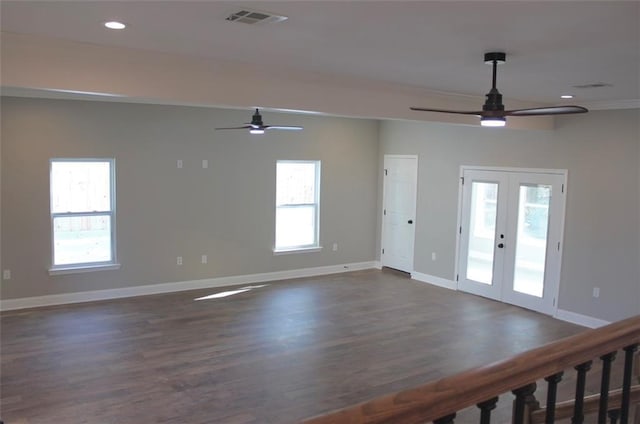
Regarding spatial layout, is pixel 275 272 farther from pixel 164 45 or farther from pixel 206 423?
pixel 164 45

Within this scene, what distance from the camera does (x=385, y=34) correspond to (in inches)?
128

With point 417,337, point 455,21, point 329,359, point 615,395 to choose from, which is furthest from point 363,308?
point 615,395

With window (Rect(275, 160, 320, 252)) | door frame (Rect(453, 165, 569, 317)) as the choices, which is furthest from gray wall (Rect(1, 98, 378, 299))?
door frame (Rect(453, 165, 569, 317))

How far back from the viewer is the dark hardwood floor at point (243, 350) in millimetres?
4375

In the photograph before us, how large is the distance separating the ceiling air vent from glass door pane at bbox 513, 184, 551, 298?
539cm

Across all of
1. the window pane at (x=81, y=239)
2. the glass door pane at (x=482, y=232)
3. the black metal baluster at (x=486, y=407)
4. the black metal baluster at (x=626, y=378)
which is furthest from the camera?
the glass door pane at (x=482, y=232)

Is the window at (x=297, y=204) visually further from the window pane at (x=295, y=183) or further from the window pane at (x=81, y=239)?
the window pane at (x=81, y=239)

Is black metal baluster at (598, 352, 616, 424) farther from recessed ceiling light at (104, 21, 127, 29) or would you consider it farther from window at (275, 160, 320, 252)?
window at (275, 160, 320, 252)

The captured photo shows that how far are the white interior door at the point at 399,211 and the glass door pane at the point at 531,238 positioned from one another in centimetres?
207

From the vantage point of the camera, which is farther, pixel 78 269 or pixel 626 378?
pixel 78 269

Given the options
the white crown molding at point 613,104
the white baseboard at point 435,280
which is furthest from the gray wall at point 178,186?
the white crown molding at point 613,104

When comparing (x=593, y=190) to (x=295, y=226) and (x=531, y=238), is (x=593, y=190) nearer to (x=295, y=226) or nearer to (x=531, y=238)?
(x=531, y=238)

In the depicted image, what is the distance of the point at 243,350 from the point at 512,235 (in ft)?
14.0

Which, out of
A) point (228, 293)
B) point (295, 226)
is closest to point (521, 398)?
point (228, 293)
